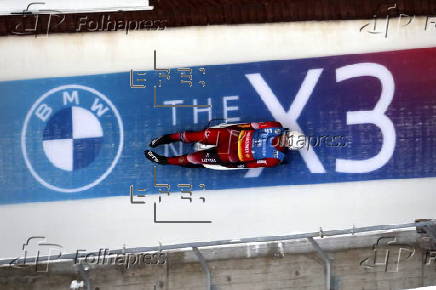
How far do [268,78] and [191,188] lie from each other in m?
1.65

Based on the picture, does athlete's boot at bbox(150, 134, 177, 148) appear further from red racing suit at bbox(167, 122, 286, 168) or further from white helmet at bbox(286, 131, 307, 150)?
white helmet at bbox(286, 131, 307, 150)

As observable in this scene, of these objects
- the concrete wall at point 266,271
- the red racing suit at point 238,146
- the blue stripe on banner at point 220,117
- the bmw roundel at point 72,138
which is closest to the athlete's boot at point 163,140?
the red racing suit at point 238,146

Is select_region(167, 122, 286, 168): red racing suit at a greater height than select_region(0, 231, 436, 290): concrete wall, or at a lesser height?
greater

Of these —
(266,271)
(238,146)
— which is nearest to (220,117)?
(238,146)

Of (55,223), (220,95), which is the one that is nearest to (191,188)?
(220,95)

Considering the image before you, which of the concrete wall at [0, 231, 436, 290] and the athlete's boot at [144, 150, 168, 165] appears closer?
the concrete wall at [0, 231, 436, 290]

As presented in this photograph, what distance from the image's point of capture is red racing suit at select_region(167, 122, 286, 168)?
7.48 metres

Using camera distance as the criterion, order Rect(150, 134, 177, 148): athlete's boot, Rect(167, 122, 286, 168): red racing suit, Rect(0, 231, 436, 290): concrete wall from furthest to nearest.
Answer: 1. Rect(150, 134, 177, 148): athlete's boot
2. Rect(167, 122, 286, 168): red racing suit
3. Rect(0, 231, 436, 290): concrete wall

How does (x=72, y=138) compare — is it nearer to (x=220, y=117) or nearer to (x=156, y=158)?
(x=156, y=158)

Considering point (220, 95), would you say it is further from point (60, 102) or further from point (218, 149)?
point (60, 102)

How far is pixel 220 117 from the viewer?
7941 millimetres

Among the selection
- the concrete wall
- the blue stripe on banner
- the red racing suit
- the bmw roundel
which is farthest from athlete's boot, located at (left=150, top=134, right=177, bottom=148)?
the concrete wall

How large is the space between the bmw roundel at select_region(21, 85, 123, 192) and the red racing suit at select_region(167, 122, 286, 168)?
803mm

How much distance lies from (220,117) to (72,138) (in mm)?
1819
